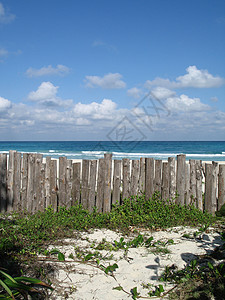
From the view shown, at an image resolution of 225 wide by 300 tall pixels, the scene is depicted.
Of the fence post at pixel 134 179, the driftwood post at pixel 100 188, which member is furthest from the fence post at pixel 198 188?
the driftwood post at pixel 100 188

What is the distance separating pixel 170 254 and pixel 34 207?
353cm

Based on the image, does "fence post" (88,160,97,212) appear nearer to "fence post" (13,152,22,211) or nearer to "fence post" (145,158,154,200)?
"fence post" (145,158,154,200)

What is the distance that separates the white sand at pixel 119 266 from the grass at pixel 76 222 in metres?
0.25

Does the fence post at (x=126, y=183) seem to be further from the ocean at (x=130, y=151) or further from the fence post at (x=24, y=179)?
the ocean at (x=130, y=151)

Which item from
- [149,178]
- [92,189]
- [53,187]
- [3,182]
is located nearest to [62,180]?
[53,187]

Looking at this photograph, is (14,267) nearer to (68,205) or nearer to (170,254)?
(170,254)

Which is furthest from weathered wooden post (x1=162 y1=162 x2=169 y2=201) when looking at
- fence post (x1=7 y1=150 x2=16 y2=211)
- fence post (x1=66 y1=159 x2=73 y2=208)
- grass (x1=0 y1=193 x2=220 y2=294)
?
fence post (x1=7 y1=150 x2=16 y2=211)

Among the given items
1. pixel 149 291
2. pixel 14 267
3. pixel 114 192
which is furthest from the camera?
pixel 114 192

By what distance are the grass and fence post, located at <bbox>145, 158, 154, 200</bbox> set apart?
14 cm

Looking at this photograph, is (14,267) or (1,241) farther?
(1,241)

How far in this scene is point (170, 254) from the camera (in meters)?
3.98

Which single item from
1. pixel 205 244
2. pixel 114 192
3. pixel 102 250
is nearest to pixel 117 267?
pixel 102 250

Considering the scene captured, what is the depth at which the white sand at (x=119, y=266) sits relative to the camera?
3.07 metres

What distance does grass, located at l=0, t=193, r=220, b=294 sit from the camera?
12.7 feet
